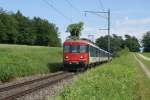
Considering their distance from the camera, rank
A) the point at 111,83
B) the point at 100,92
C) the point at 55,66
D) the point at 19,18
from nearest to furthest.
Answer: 1. the point at 100,92
2. the point at 111,83
3. the point at 55,66
4. the point at 19,18

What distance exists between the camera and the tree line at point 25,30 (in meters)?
146

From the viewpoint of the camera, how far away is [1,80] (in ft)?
98.1

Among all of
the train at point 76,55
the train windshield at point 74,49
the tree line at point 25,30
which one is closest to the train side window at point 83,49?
the train at point 76,55

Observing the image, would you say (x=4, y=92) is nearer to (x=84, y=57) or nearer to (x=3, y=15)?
(x=84, y=57)

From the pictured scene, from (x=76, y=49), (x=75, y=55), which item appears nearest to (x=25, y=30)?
(x=76, y=49)

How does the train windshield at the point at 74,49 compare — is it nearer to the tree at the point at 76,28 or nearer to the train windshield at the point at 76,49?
the train windshield at the point at 76,49

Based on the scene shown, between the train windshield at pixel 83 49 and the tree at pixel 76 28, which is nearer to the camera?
the train windshield at pixel 83 49

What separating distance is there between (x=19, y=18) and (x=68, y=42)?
409 feet

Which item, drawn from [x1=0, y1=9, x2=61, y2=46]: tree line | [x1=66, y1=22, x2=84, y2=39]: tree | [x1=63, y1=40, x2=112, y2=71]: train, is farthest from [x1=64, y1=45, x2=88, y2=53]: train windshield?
[x1=0, y1=9, x2=61, y2=46]: tree line

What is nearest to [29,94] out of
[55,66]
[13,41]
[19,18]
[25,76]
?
[25,76]

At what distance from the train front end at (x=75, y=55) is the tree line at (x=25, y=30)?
96624 mm

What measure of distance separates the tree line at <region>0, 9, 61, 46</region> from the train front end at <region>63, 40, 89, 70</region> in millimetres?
96624

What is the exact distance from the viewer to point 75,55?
142 ft

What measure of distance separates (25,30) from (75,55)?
120144 millimetres
